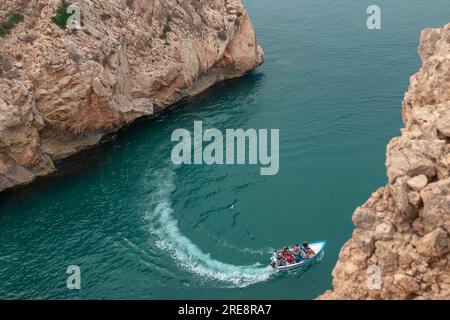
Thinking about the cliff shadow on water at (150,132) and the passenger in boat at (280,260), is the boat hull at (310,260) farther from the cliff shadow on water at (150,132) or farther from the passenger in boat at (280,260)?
the cliff shadow on water at (150,132)

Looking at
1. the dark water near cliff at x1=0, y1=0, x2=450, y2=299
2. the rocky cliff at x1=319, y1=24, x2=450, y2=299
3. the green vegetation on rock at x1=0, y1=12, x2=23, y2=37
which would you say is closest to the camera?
the rocky cliff at x1=319, y1=24, x2=450, y2=299

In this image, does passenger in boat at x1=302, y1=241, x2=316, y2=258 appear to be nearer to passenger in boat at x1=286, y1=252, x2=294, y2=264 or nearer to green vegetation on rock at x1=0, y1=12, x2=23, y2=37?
passenger in boat at x1=286, y1=252, x2=294, y2=264

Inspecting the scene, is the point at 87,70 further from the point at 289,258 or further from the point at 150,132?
the point at 289,258

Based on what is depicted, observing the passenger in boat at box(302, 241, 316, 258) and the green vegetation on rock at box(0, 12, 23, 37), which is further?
the green vegetation on rock at box(0, 12, 23, 37)

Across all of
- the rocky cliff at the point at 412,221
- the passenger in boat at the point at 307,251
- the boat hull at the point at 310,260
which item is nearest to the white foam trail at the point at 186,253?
the boat hull at the point at 310,260

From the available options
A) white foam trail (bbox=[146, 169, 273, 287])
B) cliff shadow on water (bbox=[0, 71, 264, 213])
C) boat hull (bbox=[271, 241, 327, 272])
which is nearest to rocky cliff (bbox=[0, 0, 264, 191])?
cliff shadow on water (bbox=[0, 71, 264, 213])
